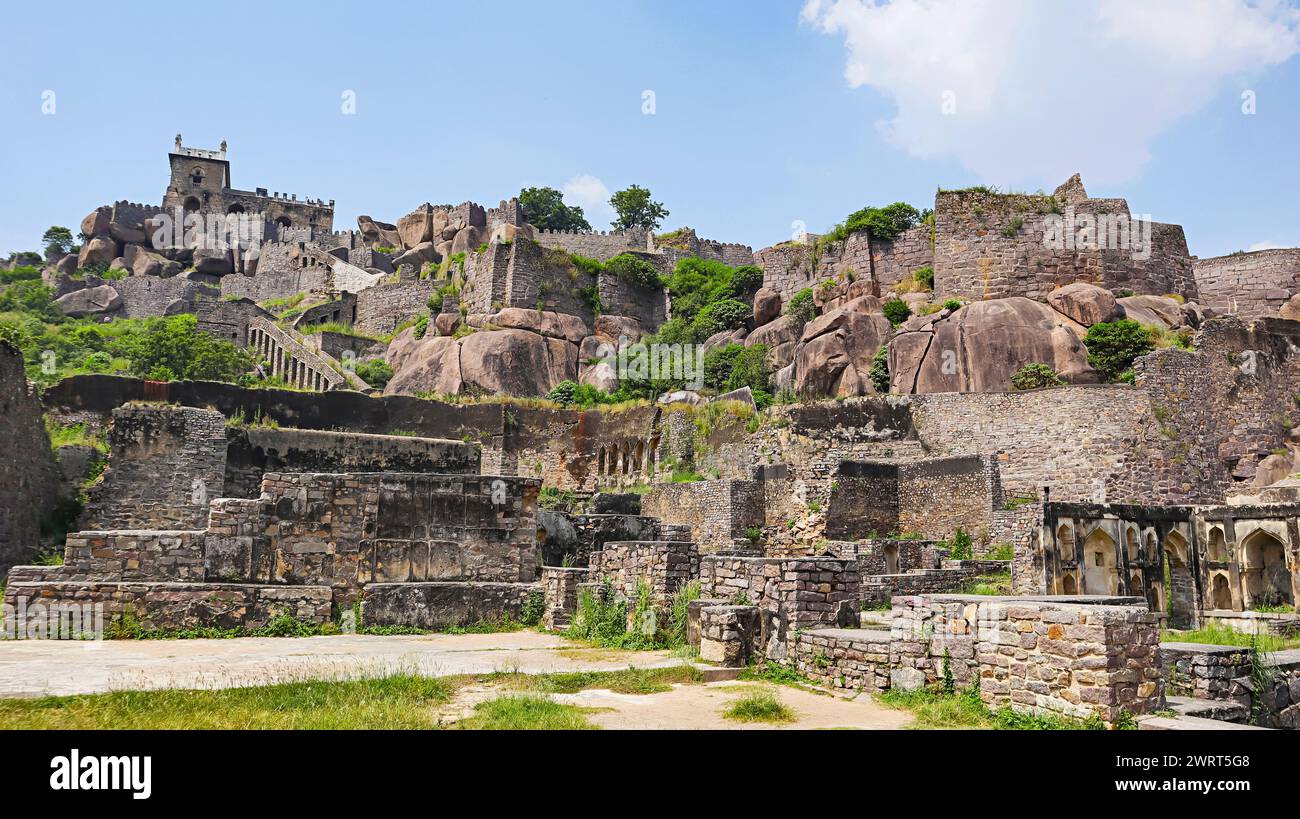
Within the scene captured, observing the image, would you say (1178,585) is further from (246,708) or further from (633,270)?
(633,270)

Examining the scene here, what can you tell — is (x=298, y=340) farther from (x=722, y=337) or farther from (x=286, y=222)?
(x=286, y=222)

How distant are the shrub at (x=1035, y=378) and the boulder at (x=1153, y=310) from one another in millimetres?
4586

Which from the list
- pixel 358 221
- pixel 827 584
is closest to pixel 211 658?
pixel 827 584

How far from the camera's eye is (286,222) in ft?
234

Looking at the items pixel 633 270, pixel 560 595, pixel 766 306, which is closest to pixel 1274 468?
pixel 766 306

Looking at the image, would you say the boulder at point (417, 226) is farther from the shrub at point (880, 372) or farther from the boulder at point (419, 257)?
the shrub at point (880, 372)

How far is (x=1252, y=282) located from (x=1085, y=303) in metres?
13.4

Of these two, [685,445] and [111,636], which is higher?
[685,445]

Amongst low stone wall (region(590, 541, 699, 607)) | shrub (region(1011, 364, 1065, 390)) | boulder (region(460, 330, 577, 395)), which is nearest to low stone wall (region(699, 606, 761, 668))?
low stone wall (region(590, 541, 699, 607))

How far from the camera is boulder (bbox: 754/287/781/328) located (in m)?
37.8

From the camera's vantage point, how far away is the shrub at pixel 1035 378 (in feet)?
85.3

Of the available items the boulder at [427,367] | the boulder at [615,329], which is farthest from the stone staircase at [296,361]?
the boulder at [615,329]

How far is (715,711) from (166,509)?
14.0m

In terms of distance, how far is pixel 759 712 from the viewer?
658 centimetres
